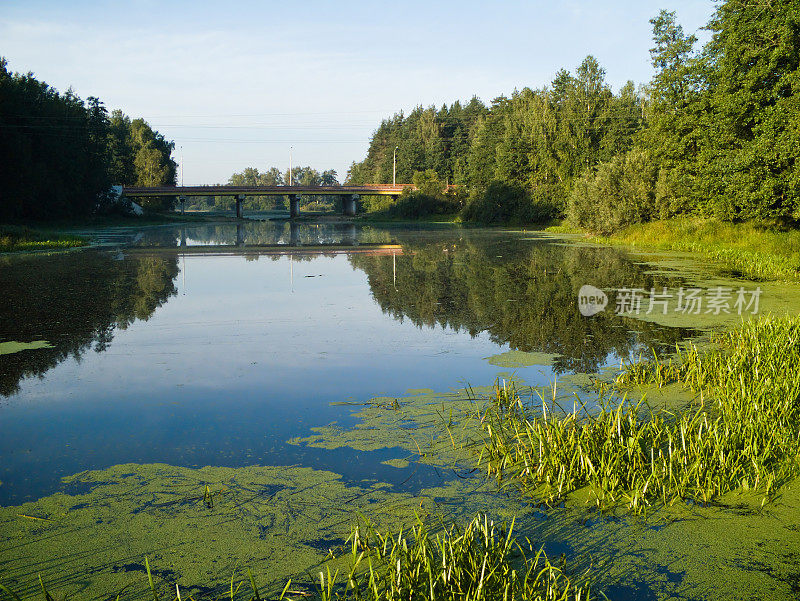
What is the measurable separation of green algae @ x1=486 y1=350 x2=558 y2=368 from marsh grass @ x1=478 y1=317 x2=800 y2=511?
1720 mm

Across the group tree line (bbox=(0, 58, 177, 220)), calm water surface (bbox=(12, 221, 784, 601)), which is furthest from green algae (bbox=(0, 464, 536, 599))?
tree line (bbox=(0, 58, 177, 220))

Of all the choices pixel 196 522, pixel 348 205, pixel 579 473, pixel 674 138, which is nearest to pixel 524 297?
pixel 579 473

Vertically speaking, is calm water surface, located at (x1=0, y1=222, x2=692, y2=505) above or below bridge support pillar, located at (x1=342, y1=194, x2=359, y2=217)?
below

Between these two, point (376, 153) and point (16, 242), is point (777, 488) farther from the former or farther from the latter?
point (376, 153)

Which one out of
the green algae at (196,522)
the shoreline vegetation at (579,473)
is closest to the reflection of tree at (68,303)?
the green algae at (196,522)

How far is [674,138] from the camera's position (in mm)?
28250

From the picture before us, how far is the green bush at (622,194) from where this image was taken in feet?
102

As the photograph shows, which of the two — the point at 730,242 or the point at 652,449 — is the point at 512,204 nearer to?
the point at 730,242

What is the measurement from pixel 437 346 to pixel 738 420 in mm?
4604

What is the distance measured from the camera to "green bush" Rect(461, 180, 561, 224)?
51.5 m

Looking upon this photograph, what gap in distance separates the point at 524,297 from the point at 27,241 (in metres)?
24.7

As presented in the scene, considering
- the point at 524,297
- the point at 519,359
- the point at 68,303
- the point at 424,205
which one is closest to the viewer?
the point at 519,359

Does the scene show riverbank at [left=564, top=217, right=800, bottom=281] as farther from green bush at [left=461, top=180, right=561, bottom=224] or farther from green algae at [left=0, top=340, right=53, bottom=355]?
green bush at [left=461, top=180, right=561, bottom=224]

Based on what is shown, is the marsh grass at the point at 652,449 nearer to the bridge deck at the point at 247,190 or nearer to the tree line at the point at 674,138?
the tree line at the point at 674,138
